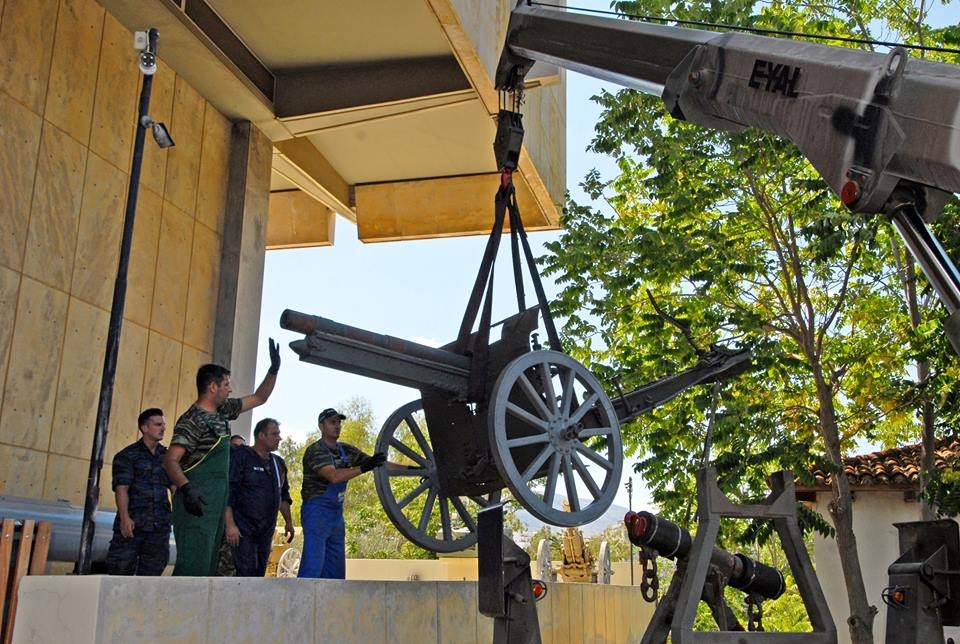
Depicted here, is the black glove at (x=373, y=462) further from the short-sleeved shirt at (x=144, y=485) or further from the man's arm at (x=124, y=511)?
the man's arm at (x=124, y=511)

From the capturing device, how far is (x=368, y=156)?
16.0 metres

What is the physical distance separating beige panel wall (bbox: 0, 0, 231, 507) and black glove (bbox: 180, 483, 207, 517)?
11.0 ft

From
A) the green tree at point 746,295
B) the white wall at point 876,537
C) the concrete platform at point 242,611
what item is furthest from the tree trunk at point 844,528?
the white wall at point 876,537

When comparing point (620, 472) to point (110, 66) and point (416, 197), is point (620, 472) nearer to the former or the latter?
point (110, 66)

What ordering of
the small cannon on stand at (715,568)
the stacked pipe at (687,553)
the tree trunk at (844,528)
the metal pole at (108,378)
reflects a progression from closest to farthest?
the small cannon on stand at (715,568), the stacked pipe at (687,553), the metal pole at (108,378), the tree trunk at (844,528)

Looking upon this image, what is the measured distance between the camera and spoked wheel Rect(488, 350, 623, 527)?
22.0 ft

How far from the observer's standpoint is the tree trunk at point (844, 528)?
10.2 m

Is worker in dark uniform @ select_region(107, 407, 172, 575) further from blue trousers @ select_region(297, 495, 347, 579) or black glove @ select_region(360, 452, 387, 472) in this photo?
black glove @ select_region(360, 452, 387, 472)

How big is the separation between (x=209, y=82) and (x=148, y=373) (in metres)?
3.92

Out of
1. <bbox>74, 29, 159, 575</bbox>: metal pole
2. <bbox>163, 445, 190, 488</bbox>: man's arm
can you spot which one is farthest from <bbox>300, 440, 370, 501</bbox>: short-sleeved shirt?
<bbox>74, 29, 159, 575</bbox>: metal pole

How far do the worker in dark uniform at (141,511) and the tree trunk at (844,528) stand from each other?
7261mm

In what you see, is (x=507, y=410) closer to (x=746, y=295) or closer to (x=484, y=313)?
(x=484, y=313)

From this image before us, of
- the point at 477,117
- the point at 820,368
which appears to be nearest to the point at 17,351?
the point at 477,117

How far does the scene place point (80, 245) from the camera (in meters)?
9.77
